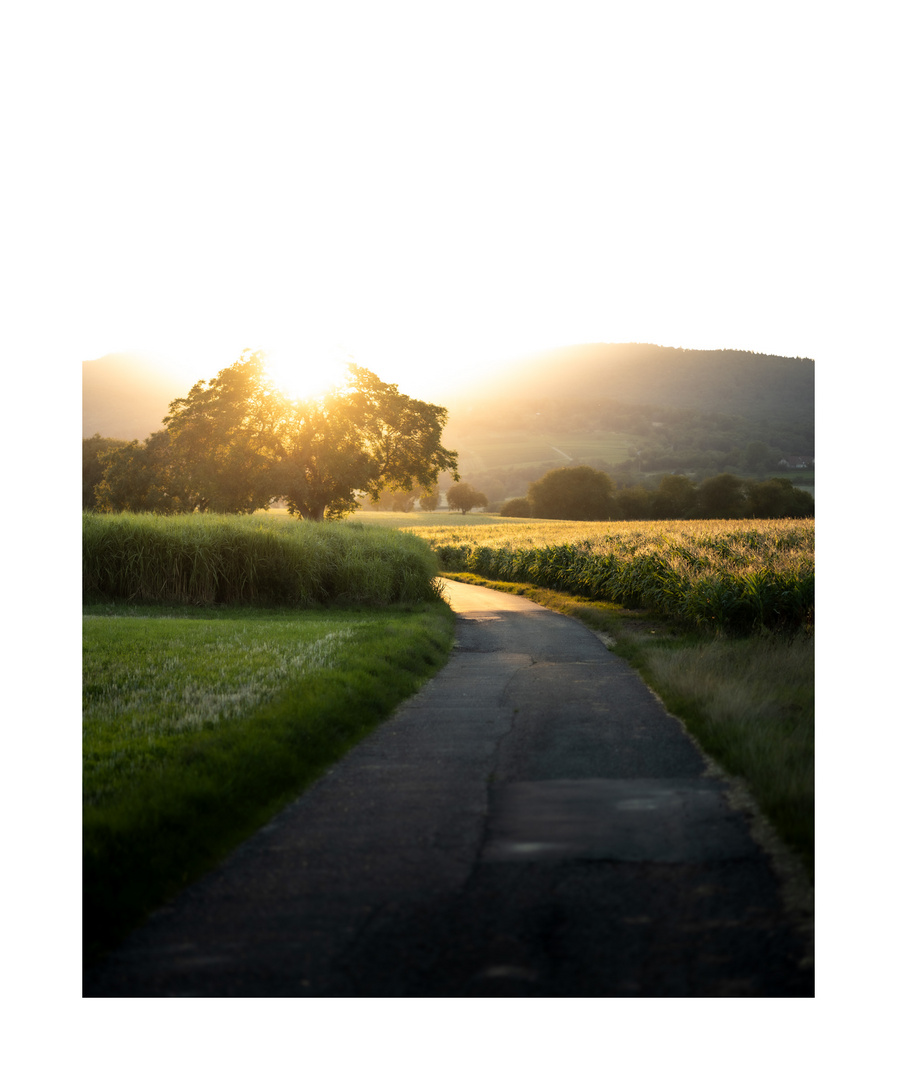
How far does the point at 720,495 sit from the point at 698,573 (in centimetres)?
5411

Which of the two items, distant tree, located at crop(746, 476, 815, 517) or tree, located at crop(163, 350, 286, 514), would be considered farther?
distant tree, located at crop(746, 476, 815, 517)

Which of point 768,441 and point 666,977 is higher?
point 768,441

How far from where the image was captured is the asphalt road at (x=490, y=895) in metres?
3.17

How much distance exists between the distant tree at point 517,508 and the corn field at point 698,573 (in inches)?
2135

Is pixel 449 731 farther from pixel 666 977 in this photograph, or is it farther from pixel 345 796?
pixel 666 977

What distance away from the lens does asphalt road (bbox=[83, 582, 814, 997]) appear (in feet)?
10.4

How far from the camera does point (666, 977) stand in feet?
10.2

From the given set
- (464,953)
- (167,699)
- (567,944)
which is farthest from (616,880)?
(167,699)

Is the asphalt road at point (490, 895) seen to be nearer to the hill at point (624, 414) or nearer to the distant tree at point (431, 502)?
the hill at point (624, 414)

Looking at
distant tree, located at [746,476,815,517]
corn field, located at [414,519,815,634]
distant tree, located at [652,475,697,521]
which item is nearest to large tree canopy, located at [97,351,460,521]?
corn field, located at [414,519,815,634]

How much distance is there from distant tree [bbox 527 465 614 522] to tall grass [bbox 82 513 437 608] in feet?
194

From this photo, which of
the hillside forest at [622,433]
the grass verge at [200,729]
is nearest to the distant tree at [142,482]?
the hillside forest at [622,433]

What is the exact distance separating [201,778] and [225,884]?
1.27m

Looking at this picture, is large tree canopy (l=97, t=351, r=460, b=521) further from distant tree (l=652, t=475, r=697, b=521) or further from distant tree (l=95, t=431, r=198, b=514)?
distant tree (l=652, t=475, r=697, b=521)
